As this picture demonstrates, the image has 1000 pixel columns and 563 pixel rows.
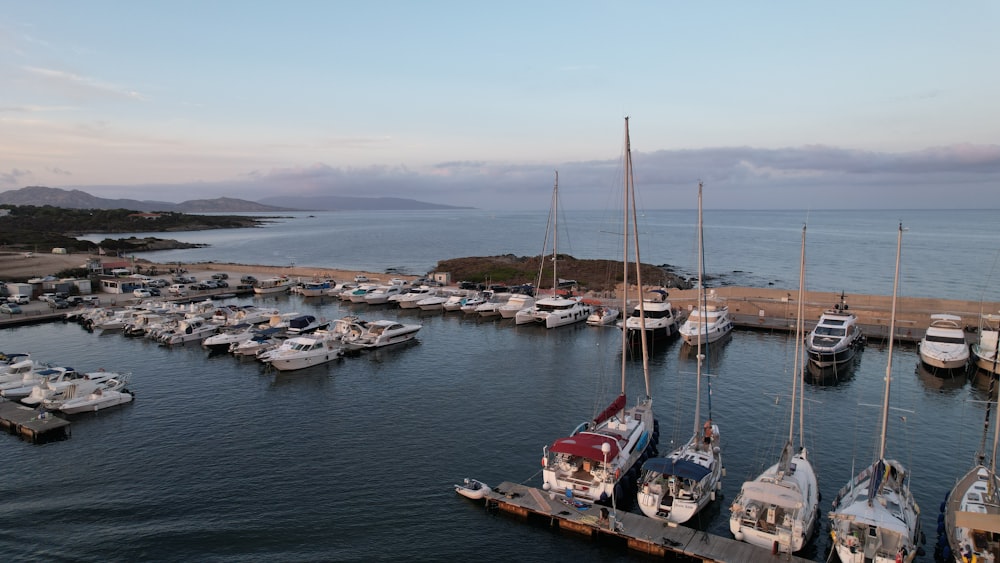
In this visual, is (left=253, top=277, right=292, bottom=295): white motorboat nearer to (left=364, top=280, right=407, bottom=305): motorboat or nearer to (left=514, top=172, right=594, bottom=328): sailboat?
(left=364, top=280, right=407, bottom=305): motorboat

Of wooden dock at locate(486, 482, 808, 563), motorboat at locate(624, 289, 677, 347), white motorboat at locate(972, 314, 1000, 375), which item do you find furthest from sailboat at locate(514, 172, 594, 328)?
wooden dock at locate(486, 482, 808, 563)

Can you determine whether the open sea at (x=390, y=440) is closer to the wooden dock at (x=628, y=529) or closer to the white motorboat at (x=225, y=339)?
the wooden dock at (x=628, y=529)

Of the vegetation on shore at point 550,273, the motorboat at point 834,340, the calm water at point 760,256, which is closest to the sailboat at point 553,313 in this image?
the vegetation on shore at point 550,273

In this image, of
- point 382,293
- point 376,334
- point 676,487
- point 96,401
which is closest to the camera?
point 676,487

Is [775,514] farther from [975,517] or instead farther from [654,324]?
[654,324]

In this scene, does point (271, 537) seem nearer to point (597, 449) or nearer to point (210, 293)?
Answer: point (597, 449)

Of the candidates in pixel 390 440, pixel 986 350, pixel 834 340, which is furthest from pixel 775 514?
pixel 986 350
